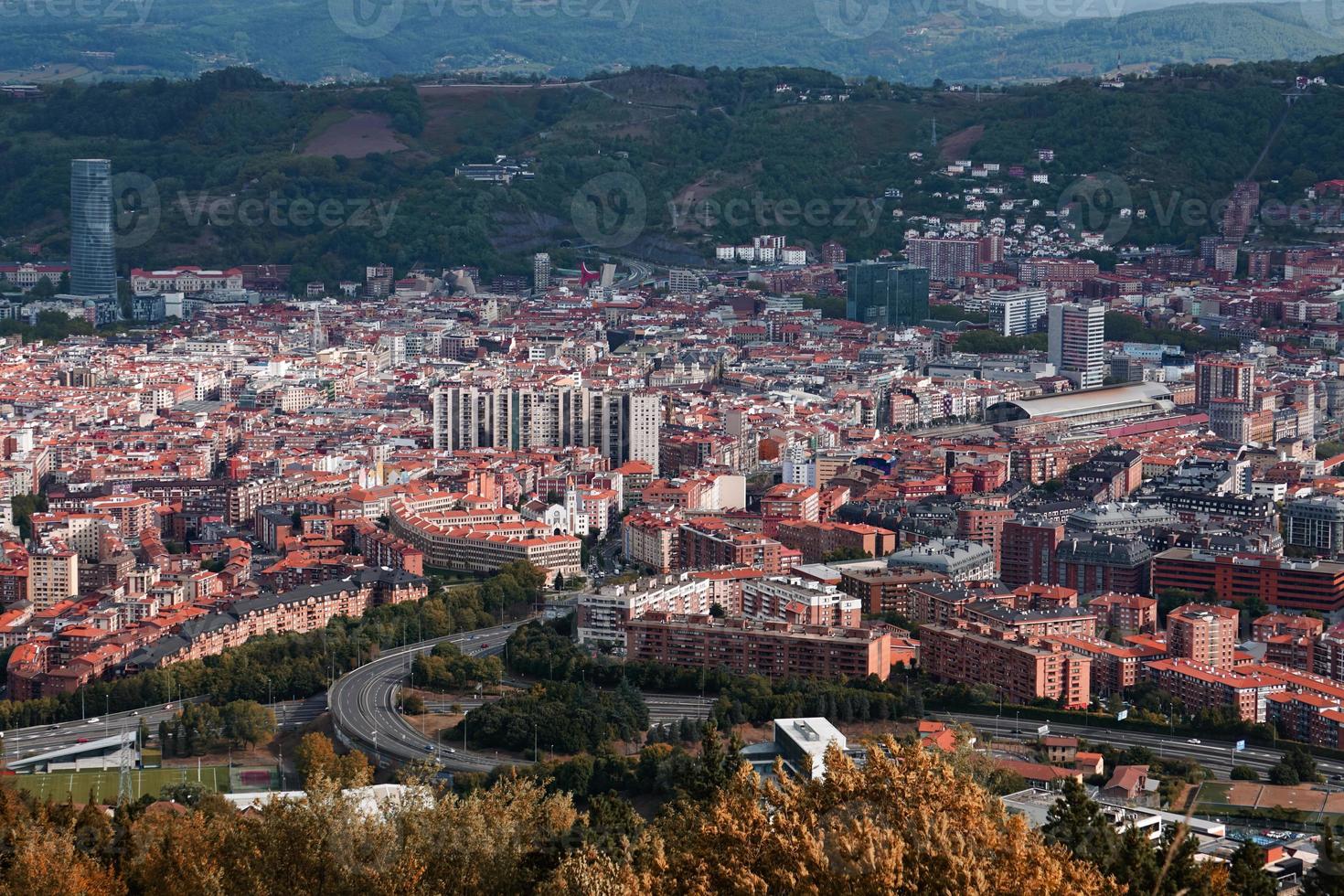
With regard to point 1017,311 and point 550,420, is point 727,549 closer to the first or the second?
point 550,420

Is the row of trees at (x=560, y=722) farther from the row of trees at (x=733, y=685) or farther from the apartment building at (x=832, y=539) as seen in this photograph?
the apartment building at (x=832, y=539)

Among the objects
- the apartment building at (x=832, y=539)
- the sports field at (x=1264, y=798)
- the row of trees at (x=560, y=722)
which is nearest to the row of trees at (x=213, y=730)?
the row of trees at (x=560, y=722)

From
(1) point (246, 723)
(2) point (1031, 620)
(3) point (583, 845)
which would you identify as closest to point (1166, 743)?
(2) point (1031, 620)

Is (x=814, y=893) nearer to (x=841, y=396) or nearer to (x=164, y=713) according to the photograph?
(x=164, y=713)

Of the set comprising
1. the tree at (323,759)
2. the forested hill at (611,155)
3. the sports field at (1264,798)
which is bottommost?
the sports field at (1264,798)

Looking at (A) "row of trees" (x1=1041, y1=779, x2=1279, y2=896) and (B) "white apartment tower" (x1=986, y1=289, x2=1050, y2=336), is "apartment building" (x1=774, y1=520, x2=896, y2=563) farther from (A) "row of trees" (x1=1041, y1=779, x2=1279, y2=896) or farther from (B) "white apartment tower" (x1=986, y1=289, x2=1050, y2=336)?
(B) "white apartment tower" (x1=986, y1=289, x2=1050, y2=336)

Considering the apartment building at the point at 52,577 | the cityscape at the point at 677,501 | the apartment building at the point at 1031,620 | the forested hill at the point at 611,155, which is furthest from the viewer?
the forested hill at the point at 611,155

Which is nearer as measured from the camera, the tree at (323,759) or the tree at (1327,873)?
the tree at (1327,873)

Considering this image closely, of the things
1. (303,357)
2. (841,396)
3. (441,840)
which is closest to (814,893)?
(441,840)
